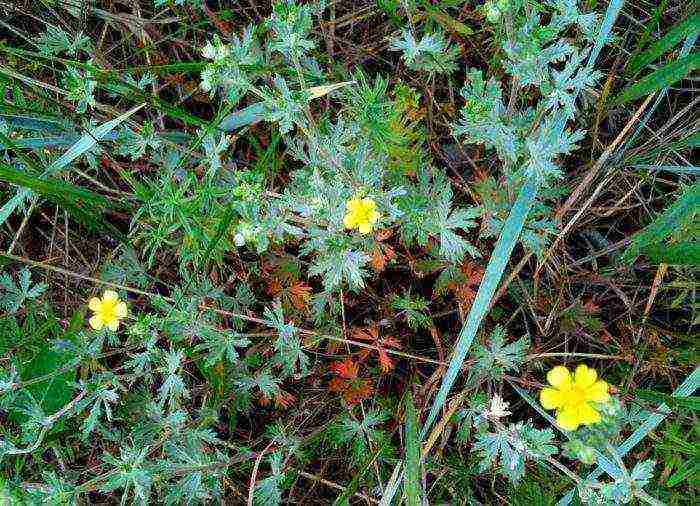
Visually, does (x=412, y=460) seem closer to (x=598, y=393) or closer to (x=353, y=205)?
(x=598, y=393)

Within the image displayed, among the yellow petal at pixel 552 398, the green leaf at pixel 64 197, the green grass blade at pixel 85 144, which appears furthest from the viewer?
the green grass blade at pixel 85 144

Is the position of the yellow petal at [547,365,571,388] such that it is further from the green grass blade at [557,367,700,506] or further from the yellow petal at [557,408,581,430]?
the green grass blade at [557,367,700,506]

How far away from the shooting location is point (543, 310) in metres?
3.69

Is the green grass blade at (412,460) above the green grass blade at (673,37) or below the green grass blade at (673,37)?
below

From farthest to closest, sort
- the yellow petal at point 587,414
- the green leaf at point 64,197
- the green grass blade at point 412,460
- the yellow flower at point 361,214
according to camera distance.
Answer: the green leaf at point 64,197 < the green grass blade at point 412,460 < the yellow flower at point 361,214 < the yellow petal at point 587,414

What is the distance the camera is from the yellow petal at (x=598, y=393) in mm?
2271

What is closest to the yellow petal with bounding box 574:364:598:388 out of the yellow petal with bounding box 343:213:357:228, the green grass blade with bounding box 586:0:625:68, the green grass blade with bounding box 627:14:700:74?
the yellow petal with bounding box 343:213:357:228

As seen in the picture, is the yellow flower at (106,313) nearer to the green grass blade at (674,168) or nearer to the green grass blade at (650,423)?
the green grass blade at (650,423)

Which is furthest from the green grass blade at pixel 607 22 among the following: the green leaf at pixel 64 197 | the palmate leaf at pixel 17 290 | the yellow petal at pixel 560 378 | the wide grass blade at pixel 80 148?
the palmate leaf at pixel 17 290

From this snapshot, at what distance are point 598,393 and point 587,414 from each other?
0.28 feet

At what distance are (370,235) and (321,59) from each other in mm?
1120

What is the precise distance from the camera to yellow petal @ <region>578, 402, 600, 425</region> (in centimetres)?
225

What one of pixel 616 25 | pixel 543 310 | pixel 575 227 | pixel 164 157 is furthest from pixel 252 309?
pixel 616 25

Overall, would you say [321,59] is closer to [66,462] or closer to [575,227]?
[575,227]
